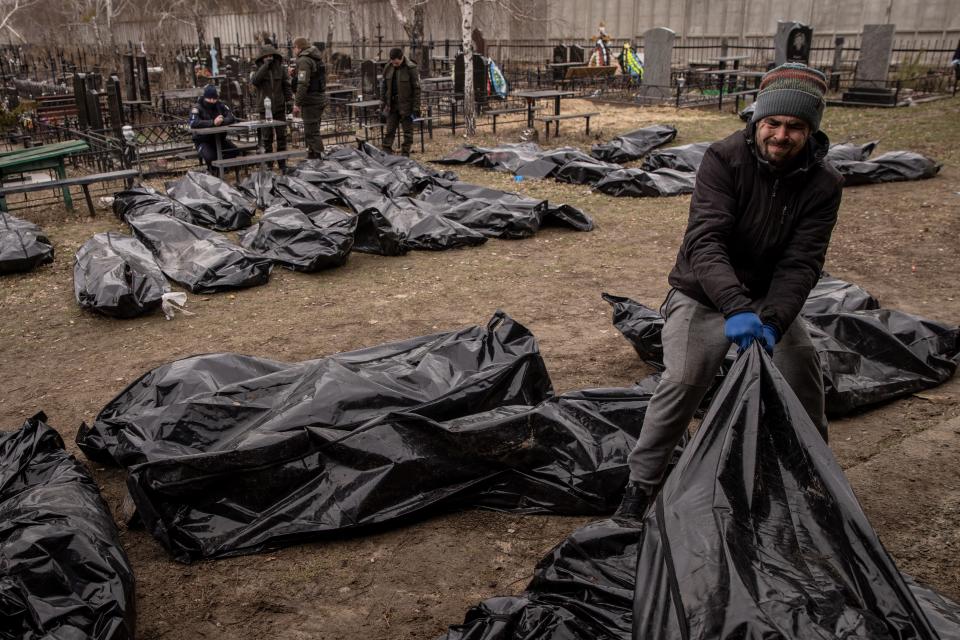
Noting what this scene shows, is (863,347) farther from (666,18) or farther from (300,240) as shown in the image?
(666,18)

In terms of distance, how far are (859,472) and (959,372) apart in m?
1.58

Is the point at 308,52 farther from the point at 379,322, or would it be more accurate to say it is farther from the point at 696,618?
the point at 696,618

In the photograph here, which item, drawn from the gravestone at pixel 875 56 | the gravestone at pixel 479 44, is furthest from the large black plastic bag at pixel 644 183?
the gravestone at pixel 479 44

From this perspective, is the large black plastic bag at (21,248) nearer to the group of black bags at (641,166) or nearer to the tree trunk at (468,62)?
the group of black bags at (641,166)

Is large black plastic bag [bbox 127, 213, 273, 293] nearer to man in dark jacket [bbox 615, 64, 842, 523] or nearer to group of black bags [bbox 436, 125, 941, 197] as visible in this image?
man in dark jacket [bbox 615, 64, 842, 523]

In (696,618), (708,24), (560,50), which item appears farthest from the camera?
(708,24)

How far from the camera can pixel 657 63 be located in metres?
17.9

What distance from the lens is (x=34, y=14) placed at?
43.6 m

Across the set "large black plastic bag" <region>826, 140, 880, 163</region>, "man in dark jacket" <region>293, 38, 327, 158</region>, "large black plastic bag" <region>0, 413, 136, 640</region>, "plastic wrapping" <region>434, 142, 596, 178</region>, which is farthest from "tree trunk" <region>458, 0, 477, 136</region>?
"large black plastic bag" <region>0, 413, 136, 640</region>

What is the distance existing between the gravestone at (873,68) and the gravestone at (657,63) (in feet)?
12.8

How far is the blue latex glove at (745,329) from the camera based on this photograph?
2.35 metres

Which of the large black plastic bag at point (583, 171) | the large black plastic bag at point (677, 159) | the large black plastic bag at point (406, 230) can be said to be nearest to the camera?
the large black plastic bag at point (406, 230)

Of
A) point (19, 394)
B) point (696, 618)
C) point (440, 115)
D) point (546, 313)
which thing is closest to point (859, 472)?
point (696, 618)

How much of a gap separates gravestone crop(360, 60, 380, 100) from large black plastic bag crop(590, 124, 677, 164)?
575cm
